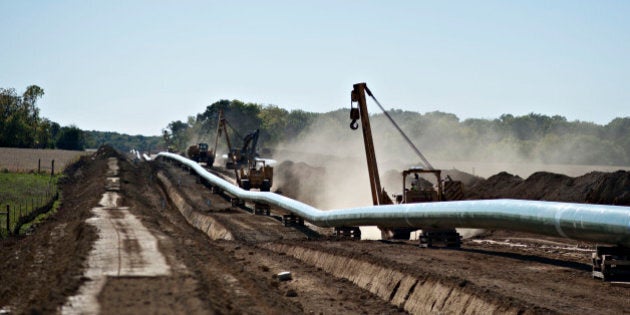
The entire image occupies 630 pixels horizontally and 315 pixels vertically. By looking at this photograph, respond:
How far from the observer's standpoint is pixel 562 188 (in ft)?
146

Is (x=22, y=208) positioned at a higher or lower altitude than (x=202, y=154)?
lower

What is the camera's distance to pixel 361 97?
→ 4159 cm

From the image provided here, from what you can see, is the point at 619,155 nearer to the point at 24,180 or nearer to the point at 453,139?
the point at 453,139

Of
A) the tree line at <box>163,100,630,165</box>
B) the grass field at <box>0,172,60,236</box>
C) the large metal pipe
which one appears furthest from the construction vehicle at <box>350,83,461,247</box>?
the tree line at <box>163,100,630,165</box>

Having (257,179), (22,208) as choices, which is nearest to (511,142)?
(257,179)

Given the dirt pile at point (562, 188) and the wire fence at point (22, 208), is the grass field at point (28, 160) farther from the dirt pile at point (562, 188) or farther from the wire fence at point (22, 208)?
the dirt pile at point (562, 188)

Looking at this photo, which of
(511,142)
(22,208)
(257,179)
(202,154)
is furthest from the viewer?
(511,142)

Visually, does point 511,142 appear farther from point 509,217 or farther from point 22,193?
point 509,217

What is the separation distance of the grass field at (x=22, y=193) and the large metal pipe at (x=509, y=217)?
682 inches

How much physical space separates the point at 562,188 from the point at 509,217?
71.8ft

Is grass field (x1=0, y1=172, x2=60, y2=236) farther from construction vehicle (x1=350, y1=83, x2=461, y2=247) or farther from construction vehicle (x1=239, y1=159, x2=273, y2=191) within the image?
construction vehicle (x1=350, y1=83, x2=461, y2=247)

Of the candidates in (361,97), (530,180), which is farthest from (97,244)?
(530,180)

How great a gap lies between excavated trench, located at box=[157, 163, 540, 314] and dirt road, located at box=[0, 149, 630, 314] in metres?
0.04

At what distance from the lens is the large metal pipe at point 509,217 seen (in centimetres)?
1959
